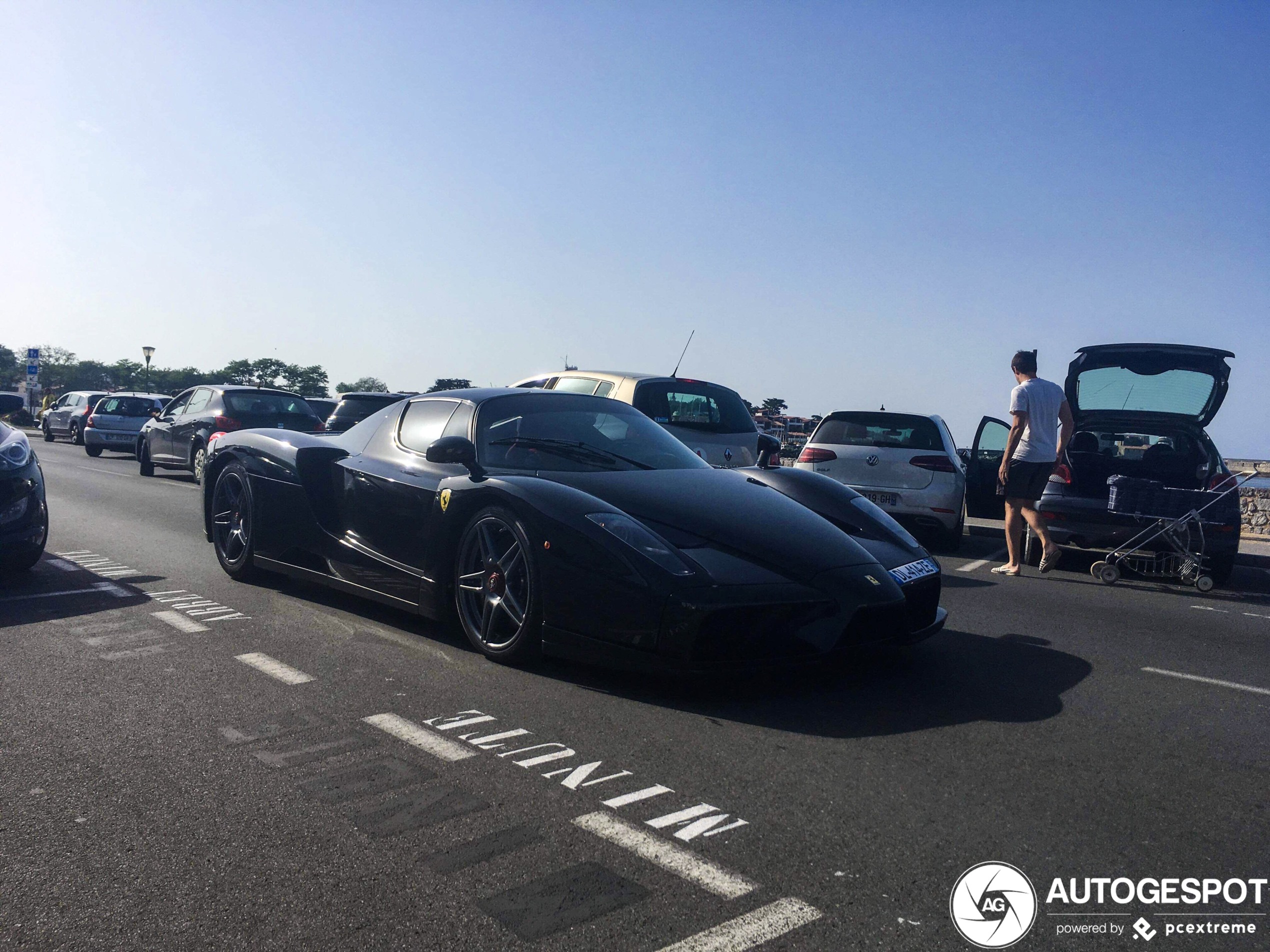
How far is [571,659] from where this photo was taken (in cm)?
427

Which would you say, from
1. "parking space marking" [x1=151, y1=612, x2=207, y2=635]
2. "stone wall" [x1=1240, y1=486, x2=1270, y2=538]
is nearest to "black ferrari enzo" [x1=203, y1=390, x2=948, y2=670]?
"parking space marking" [x1=151, y1=612, x2=207, y2=635]

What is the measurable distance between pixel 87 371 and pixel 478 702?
130 m

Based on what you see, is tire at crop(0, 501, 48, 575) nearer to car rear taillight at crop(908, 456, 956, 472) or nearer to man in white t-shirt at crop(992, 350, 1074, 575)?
man in white t-shirt at crop(992, 350, 1074, 575)

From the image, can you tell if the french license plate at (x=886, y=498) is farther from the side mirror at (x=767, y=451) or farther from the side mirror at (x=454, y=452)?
the side mirror at (x=454, y=452)

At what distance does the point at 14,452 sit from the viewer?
21.9 feet

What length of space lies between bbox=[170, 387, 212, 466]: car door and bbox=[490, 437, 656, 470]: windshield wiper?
1105 cm

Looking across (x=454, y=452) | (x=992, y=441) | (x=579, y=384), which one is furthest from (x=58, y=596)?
(x=992, y=441)

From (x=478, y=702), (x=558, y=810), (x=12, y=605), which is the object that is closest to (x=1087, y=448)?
(x=478, y=702)

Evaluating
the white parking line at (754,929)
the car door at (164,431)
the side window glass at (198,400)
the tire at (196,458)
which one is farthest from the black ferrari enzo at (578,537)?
the car door at (164,431)

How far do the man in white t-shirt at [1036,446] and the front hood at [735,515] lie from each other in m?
4.19

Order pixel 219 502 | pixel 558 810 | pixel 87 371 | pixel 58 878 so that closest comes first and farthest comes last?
pixel 58 878 → pixel 558 810 → pixel 219 502 → pixel 87 371

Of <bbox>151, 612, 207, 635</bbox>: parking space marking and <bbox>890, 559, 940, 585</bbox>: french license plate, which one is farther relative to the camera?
<bbox>151, 612, 207, 635</bbox>: parking space marking

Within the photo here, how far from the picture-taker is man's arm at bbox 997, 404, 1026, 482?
336 inches

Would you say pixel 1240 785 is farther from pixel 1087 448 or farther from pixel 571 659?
pixel 1087 448
